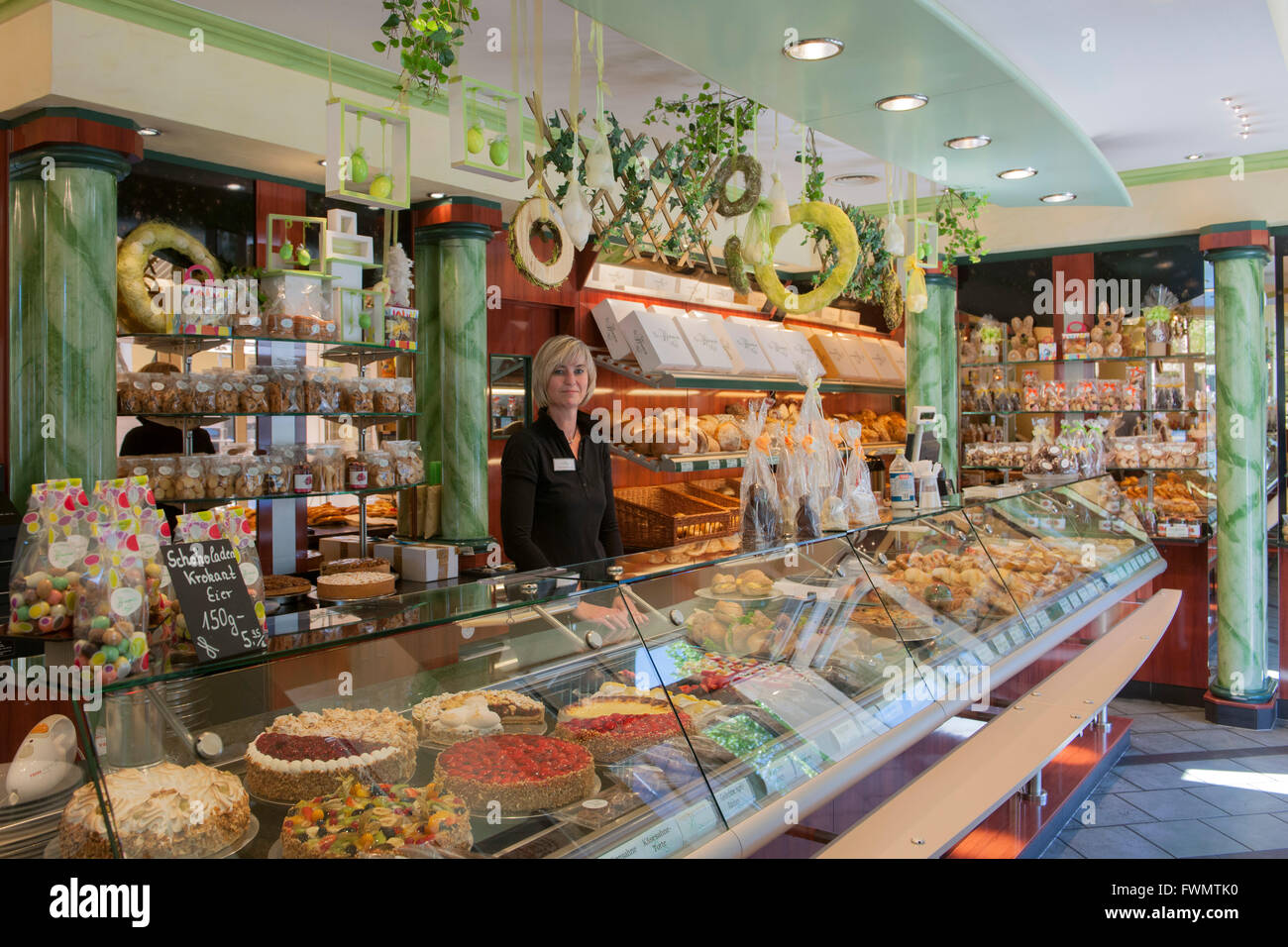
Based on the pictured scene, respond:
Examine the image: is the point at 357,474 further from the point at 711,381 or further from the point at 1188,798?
the point at 1188,798

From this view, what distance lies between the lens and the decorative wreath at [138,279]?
362 centimetres

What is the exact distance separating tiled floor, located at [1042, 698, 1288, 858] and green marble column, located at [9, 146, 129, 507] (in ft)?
13.4

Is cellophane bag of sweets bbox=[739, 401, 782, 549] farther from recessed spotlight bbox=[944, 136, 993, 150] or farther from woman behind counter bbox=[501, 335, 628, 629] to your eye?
recessed spotlight bbox=[944, 136, 993, 150]

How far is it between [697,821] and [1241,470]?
5.60m

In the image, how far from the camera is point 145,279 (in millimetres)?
3703

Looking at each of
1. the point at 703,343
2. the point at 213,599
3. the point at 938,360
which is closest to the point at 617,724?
the point at 213,599

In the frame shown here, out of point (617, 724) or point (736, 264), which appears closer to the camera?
point (617, 724)

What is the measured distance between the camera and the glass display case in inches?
62.5

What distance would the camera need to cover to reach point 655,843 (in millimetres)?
1736

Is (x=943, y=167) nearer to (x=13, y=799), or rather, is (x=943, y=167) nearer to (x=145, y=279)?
(x=145, y=279)

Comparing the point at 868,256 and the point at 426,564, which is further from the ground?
the point at 868,256

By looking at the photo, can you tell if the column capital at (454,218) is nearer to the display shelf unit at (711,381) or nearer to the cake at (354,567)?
the display shelf unit at (711,381)

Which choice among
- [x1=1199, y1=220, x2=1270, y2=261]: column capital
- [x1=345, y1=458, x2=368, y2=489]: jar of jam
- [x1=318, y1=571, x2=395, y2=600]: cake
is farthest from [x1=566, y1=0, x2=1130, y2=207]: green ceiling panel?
[x1=318, y1=571, x2=395, y2=600]: cake

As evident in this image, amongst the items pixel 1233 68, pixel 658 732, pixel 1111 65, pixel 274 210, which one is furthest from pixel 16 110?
pixel 1233 68
